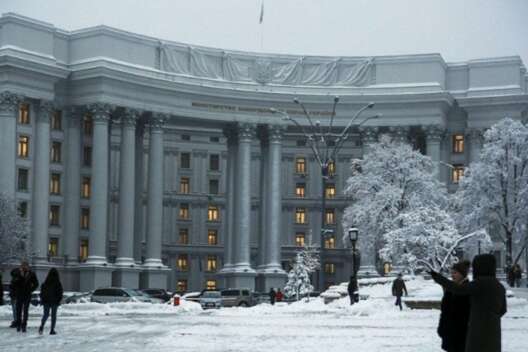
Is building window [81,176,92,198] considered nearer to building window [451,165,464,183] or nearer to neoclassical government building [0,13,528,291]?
neoclassical government building [0,13,528,291]

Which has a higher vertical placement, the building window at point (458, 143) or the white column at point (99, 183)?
the building window at point (458, 143)

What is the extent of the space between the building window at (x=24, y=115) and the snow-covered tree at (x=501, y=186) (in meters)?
36.9

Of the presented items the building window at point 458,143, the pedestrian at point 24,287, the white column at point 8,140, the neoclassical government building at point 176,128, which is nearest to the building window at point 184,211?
the neoclassical government building at point 176,128

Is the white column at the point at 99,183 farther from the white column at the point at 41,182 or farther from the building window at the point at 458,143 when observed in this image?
the building window at the point at 458,143

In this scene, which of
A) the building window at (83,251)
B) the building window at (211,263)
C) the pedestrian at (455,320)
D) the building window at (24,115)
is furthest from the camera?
the building window at (211,263)

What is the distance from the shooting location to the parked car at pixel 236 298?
77.3 meters

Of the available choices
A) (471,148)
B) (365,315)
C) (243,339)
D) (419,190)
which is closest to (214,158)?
(471,148)

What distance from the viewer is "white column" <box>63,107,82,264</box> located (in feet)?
305

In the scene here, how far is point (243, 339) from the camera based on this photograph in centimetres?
2805

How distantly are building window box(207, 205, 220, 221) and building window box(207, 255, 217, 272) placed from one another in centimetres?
423

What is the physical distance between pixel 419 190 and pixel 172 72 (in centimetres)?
2736

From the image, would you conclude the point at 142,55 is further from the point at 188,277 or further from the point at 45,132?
the point at 188,277

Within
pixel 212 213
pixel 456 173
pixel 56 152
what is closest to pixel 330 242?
pixel 212 213

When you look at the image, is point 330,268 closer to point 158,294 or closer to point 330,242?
point 330,242
